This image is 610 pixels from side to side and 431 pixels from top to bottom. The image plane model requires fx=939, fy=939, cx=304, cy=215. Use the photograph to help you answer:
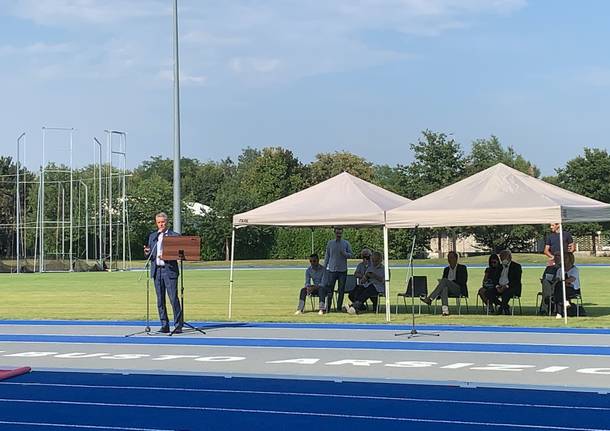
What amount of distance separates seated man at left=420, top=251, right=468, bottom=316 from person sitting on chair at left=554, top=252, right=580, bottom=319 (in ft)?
6.29

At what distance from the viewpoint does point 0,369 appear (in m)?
11.2

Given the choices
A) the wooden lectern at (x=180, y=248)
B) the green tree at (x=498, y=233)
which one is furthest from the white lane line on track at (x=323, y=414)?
the green tree at (x=498, y=233)

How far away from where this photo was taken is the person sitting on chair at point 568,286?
1709cm

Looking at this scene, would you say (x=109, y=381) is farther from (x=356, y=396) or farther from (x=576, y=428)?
(x=576, y=428)

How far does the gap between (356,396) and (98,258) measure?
50041 millimetres

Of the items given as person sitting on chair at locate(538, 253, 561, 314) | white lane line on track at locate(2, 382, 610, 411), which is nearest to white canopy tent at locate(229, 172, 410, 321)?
person sitting on chair at locate(538, 253, 561, 314)

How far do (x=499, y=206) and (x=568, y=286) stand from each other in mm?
2211

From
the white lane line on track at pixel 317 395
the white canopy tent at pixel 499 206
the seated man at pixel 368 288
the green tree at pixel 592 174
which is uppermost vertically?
the green tree at pixel 592 174

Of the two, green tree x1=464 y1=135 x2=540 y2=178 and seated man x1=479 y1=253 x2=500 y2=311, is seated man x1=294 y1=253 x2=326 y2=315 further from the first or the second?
green tree x1=464 y1=135 x2=540 y2=178

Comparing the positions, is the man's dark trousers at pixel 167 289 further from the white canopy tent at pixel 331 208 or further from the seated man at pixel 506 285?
the seated man at pixel 506 285

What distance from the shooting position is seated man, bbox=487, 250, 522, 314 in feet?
59.2

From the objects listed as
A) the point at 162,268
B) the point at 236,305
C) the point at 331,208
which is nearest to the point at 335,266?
the point at 331,208

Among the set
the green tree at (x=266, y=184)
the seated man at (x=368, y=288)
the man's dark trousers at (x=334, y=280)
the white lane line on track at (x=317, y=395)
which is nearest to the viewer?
the white lane line on track at (x=317, y=395)

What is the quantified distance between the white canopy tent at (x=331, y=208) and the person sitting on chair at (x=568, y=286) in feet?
10.5
